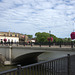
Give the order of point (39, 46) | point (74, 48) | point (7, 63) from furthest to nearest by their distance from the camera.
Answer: point (7, 63) < point (39, 46) < point (74, 48)

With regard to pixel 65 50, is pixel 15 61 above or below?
below

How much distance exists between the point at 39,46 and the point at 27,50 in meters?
2.33

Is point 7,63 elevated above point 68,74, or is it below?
below

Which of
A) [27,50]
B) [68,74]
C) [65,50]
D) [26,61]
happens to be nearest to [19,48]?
[27,50]

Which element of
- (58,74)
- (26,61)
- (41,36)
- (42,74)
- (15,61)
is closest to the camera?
(42,74)

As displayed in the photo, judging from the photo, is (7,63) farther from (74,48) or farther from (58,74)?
(58,74)

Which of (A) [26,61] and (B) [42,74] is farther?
(A) [26,61]

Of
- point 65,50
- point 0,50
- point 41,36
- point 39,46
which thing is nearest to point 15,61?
point 0,50

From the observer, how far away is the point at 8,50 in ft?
72.6

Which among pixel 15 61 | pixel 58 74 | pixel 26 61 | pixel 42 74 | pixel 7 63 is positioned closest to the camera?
pixel 42 74

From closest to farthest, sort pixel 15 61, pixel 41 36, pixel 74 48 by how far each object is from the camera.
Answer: pixel 74 48 → pixel 15 61 → pixel 41 36

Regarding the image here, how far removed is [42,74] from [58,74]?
1060mm

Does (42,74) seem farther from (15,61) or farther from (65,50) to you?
(15,61)

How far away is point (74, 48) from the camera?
15477 mm
